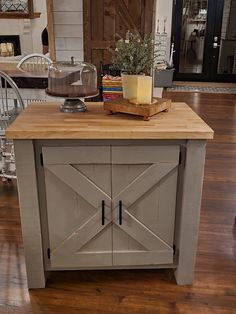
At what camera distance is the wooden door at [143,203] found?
182 centimetres

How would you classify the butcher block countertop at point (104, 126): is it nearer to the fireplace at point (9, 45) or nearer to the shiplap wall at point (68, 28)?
the shiplap wall at point (68, 28)

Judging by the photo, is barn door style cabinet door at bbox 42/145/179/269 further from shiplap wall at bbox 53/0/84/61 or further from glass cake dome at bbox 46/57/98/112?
shiplap wall at bbox 53/0/84/61

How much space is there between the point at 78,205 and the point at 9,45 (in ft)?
23.7

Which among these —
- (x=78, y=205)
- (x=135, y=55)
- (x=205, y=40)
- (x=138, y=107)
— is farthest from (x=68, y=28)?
(x=205, y=40)

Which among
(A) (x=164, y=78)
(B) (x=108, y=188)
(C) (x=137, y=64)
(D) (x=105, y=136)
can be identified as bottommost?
(A) (x=164, y=78)

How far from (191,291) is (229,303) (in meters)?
0.21

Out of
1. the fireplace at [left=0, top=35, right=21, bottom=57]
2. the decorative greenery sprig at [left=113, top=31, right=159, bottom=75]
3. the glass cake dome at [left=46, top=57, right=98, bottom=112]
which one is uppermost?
the decorative greenery sprig at [left=113, top=31, right=159, bottom=75]

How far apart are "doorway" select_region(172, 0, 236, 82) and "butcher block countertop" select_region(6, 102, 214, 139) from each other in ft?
24.1

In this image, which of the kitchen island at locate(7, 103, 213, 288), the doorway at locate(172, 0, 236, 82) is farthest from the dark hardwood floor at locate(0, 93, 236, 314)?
the doorway at locate(172, 0, 236, 82)

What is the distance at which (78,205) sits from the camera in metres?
1.91

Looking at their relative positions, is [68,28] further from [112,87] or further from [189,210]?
[189,210]

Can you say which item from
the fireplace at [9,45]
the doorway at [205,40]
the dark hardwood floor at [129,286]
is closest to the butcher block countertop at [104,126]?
the dark hardwood floor at [129,286]

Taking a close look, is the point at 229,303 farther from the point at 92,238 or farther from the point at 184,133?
the point at 184,133

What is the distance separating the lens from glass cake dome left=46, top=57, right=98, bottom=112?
6.48 ft
